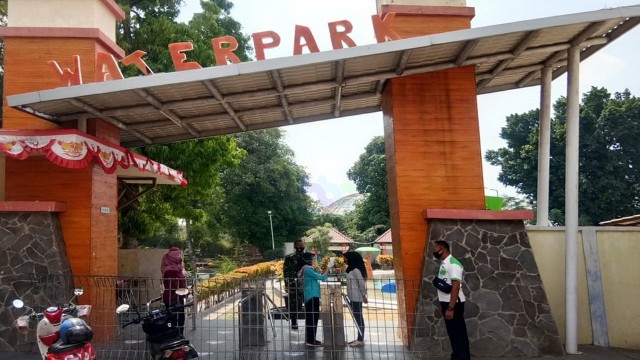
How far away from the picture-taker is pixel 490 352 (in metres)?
7.23

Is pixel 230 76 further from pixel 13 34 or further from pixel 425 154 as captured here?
pixel 13 34

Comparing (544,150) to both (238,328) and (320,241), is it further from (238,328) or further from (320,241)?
(320,241)

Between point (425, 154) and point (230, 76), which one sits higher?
point (230, 76)

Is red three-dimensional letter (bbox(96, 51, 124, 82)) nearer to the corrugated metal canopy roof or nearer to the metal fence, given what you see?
the corrugated metal canopy roof

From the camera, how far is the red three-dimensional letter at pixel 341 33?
7.54 m

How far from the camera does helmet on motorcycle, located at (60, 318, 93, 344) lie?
4566mm

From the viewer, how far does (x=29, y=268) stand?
25.3ft

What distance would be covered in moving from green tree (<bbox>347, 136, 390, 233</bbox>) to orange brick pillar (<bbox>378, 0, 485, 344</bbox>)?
38.4 meters

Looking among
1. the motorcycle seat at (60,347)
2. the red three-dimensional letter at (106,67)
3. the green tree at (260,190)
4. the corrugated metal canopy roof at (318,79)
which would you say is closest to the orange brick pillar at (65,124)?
the red three-dimensional letter at (106,67)

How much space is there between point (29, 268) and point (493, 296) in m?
7.13

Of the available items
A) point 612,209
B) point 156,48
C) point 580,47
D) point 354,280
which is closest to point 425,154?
point 354,280

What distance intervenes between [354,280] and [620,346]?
441cm

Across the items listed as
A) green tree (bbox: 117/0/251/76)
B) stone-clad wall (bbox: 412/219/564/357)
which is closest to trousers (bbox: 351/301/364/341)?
stone-clad wall (bbox: 412/219/564/357)

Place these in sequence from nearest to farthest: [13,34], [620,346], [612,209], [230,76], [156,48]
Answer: [230,76]
[620,346]
[13,34]
[156,48]
[612,209]
